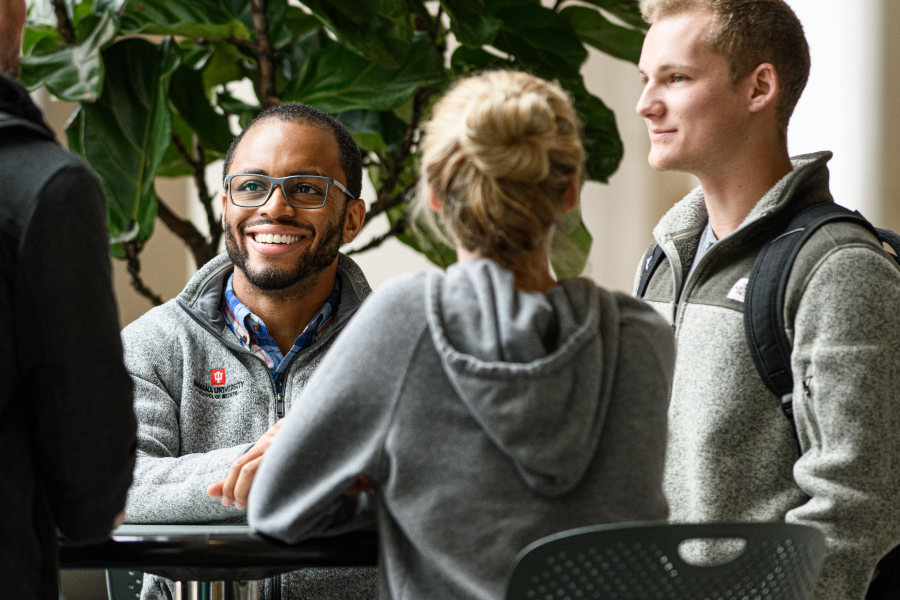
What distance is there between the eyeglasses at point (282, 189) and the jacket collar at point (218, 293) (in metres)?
0.14

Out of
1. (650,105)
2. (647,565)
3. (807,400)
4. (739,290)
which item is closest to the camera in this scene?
(647,565)

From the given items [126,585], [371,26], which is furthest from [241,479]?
[371,26]

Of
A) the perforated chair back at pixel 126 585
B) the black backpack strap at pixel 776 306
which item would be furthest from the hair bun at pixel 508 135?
the perforated chair back at pixel 126 585

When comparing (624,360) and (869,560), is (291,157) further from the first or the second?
(869,560)

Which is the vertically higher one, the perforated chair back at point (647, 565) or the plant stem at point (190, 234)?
the perforated chair back at point (647, 565)

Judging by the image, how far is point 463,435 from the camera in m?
0.76

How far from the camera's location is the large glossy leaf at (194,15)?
2135 mm

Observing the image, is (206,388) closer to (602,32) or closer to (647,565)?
(647,565)

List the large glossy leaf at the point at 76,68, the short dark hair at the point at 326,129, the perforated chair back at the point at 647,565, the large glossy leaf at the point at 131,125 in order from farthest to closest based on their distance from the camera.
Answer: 1. the large glossy leaf at the point at 131,125
2. the large glossy leaf at the point at 76,68
3. the short dark hair at the point at 326,129
4. the perforated chair back at the point at 647,565

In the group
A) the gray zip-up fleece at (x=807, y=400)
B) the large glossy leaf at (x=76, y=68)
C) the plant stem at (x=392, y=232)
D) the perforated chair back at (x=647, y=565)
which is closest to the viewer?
the perforated chair back at (x=647, y=565)


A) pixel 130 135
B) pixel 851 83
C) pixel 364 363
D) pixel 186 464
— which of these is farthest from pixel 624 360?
pixel 851 83

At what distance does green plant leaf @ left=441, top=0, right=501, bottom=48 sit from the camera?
2098 mm

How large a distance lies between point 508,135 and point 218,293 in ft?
2.83

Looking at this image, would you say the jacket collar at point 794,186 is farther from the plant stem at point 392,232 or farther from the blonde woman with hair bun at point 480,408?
the plant stem at point 392,232
